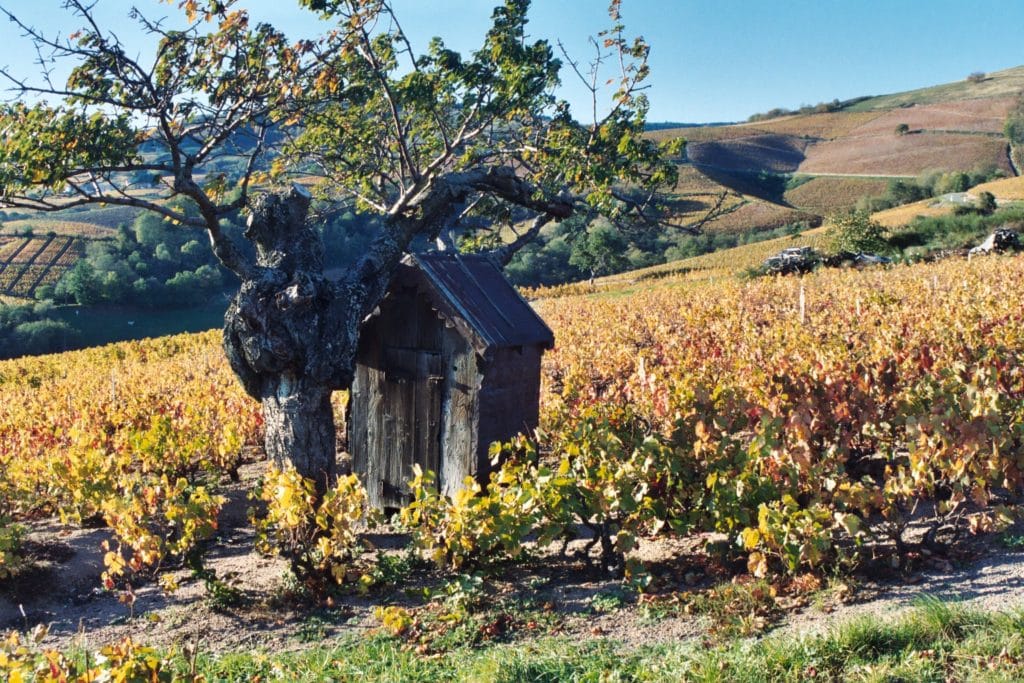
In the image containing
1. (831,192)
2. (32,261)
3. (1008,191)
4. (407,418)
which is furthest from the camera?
(831,192)

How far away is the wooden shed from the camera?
7.04 metres

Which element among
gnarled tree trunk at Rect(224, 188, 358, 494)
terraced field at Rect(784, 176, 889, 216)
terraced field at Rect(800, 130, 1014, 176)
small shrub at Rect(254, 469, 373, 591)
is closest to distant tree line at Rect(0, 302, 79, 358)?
gnarled tree trunk at Rect(224, 188, 358, 494)

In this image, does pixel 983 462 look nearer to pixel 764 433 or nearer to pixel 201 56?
pixel 764 433

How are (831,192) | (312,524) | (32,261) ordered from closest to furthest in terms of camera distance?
1. (312,524)
2. (32,261)
3. (831,192)

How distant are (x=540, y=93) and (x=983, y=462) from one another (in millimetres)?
9348

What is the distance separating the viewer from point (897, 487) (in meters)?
5.02

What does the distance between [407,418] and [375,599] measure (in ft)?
6.35

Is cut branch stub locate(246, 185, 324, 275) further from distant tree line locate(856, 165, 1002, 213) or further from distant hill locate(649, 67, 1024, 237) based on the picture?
distant tree line locate(856, 165, 1002, 213)

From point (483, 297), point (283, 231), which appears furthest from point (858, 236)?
point (283, 231)

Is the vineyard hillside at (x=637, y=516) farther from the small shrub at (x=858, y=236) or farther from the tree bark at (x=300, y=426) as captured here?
the small shrub at (x=858, y=236)

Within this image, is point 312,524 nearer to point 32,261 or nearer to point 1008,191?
point 1008,191

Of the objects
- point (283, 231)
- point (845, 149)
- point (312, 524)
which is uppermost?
point (845, 149)

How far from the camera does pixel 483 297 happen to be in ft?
24.9

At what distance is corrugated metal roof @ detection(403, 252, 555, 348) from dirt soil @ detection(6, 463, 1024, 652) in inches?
84.6
